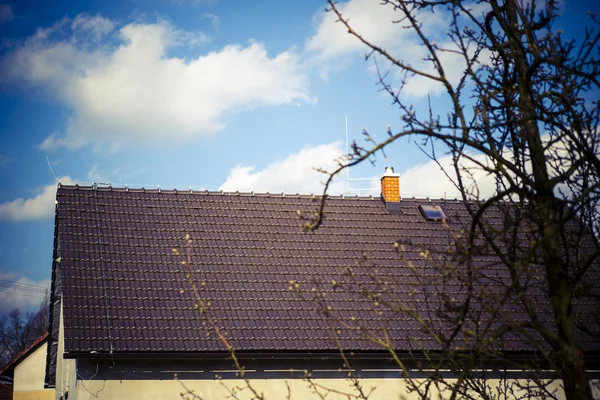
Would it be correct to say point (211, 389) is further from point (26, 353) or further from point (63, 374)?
point (26, 353)

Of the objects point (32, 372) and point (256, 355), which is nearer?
point (256, 355)

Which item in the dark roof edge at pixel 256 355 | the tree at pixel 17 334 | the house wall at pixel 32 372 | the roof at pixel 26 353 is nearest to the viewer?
A: the dark roof edge at pixel 256 355

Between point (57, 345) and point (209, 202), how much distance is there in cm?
562

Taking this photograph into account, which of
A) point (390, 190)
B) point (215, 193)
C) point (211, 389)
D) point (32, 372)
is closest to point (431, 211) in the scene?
point (390, 190)

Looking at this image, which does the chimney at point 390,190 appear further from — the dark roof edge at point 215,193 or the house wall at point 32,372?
the house wall at point 32,372

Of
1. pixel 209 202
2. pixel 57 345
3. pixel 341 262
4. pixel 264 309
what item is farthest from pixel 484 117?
pixel 57 345

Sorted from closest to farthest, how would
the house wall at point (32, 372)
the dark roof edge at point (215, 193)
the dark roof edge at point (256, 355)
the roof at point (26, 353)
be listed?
the dark roof edge at point (256, 355), the dark roof edge at point (215, 193), the roof at point (26, 353), the house wall at point (32, 372)

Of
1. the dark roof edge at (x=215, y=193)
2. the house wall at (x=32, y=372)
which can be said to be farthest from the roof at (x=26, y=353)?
the dark roof edge at (x=215, y=193)

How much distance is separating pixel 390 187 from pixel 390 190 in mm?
88

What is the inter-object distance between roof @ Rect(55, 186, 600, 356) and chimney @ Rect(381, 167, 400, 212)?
219 mm

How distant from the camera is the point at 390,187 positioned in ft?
59.1

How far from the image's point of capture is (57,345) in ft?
57.4

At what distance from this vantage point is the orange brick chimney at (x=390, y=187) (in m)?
17.9

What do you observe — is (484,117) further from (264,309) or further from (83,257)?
(83,257)
